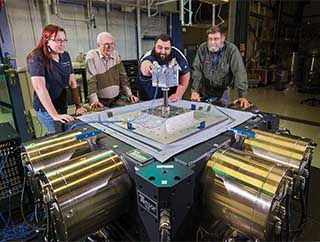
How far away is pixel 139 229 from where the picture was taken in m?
0.77

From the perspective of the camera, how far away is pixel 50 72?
1.56m

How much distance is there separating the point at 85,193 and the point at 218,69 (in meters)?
1.78

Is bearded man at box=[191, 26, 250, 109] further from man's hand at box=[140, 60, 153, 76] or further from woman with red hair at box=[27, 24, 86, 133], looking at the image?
woman with red hair at box=[27, 24, 86, 133]

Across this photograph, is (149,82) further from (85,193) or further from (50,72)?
(85,193)

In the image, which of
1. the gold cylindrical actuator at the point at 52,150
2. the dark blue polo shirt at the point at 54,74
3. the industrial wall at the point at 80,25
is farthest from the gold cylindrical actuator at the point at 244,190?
the industrial wall at the point at 80,25

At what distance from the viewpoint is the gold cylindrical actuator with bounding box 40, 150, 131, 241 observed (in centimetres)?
64

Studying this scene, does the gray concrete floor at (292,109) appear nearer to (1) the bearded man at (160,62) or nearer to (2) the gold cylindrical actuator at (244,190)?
(1) the bearded man at (160,62)

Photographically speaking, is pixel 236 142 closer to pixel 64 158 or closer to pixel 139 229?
pixel 139 229

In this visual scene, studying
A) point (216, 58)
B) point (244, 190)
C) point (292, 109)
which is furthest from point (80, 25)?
point (292, 109)

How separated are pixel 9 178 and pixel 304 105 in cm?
528

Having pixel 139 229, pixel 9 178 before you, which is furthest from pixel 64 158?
pixel 9 178

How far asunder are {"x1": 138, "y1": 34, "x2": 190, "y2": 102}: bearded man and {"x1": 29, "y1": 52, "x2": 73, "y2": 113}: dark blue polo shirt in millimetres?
613

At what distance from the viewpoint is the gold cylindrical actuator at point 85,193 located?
637 mm

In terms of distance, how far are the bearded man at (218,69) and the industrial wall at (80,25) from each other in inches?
98.0
